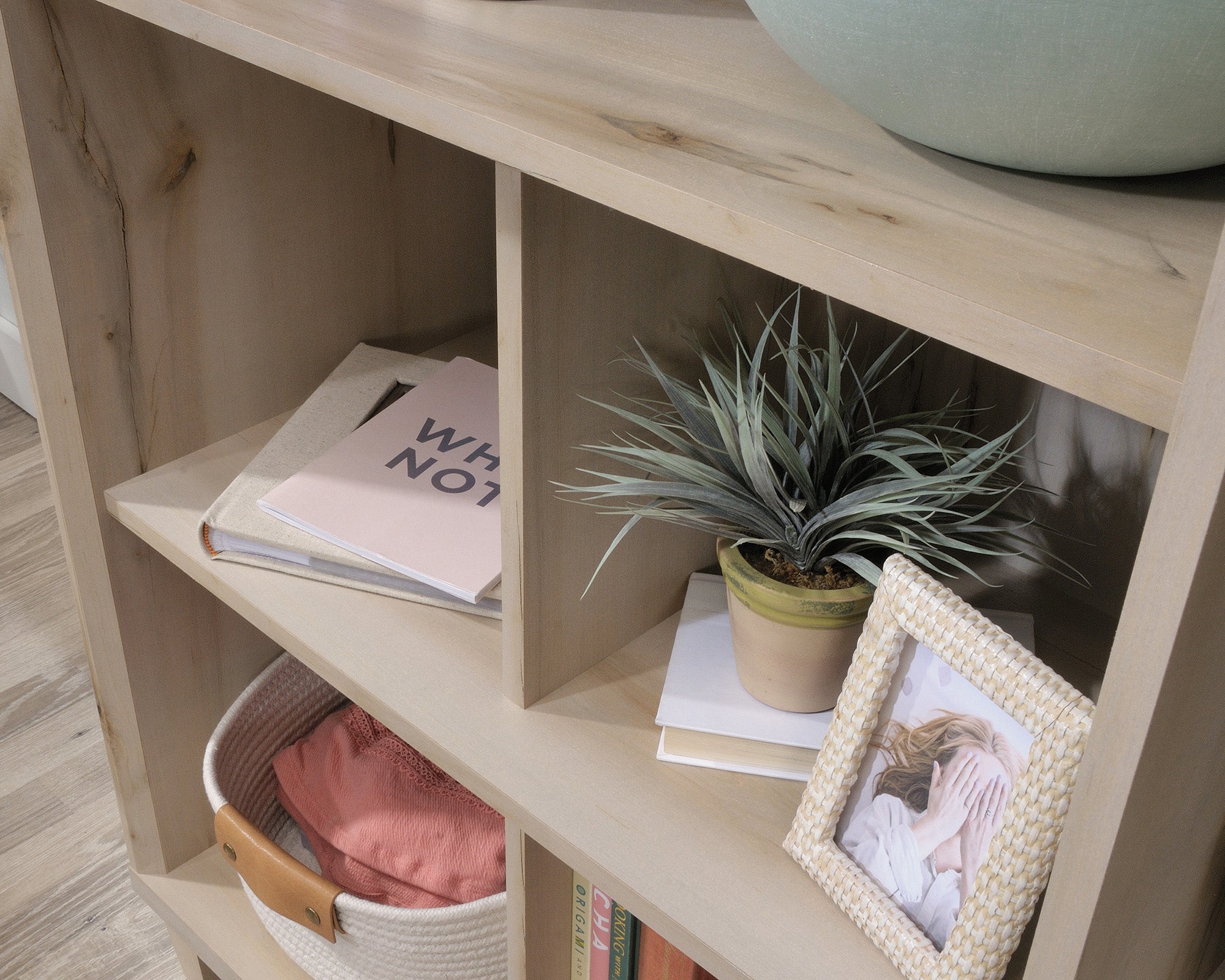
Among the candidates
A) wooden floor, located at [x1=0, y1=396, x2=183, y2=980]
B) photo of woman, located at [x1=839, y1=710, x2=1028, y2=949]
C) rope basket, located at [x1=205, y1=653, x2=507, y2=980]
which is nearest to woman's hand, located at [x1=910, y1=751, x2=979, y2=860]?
photo of woman, located at [x1=839, y1=710, x2=1028, y2=949]

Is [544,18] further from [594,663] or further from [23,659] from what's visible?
[23,659]

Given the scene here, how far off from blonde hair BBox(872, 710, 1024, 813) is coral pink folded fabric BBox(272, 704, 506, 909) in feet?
1.55

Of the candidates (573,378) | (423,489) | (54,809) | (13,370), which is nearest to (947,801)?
(573,378)

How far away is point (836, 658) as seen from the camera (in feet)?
2.11

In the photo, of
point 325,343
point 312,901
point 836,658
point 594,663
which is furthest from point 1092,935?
point 325,343

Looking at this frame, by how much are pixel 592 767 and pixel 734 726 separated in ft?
0.28

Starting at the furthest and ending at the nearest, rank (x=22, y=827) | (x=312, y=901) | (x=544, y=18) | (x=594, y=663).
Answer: (x=22, y=827), (x=312, y=901), (x=594, y=663), (x=544, y=18)

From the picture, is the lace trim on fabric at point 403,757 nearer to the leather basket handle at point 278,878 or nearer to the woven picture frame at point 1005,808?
the leather basket handle at point 278,878

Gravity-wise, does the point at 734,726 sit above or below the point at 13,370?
above

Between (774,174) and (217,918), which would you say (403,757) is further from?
(774,174)

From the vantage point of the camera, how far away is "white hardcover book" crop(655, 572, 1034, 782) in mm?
657

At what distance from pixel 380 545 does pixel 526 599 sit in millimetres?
176

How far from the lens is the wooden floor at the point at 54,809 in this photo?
1.27 metres

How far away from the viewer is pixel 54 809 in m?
1.42
